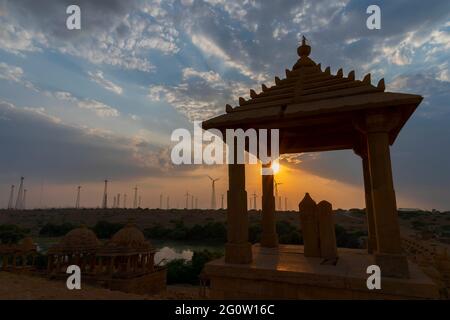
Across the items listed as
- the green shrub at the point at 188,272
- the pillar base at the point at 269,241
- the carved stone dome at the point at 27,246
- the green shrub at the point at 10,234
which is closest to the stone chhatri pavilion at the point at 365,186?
the pillar base at the point at 269,241

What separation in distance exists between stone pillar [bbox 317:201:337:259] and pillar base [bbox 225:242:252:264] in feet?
9.62

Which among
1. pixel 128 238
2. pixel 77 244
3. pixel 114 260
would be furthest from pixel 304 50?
pixel 77 244

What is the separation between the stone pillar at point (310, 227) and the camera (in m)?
9.66

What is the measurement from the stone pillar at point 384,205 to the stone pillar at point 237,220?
11.5 ft

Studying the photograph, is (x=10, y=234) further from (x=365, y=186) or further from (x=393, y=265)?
(x=393, y=265)

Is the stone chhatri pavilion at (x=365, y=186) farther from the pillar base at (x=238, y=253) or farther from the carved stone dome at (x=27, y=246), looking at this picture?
the carved stone dome at (x=27, y=246)

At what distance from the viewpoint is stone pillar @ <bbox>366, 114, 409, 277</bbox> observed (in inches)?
256

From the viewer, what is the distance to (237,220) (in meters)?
8.52

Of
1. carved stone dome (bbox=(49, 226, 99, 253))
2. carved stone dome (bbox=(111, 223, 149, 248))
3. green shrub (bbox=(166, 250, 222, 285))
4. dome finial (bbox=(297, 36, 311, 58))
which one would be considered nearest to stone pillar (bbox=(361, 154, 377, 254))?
dome finial (bbox=(297, 36, 311, 58))

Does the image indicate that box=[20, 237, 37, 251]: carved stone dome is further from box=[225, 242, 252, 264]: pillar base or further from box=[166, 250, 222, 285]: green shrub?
box=[225, 242, 252, 264]: pillar base

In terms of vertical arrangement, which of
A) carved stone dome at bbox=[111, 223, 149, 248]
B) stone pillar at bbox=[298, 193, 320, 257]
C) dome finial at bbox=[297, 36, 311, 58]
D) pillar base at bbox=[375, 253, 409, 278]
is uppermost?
dome finial at bbox=[297, 36, 311, 58]
